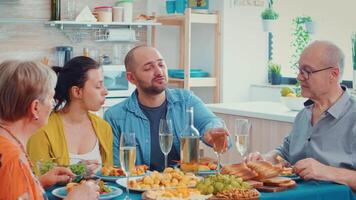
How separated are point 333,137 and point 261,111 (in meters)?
1.76

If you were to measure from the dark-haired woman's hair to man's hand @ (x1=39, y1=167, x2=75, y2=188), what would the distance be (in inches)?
28.1

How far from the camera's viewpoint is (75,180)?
99.3 inches

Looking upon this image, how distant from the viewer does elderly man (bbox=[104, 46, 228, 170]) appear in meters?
3.34

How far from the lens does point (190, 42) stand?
634 centimetres

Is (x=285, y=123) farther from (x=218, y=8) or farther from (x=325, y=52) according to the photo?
(x=218, y=8)

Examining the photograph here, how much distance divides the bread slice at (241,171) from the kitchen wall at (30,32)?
11.2 feet

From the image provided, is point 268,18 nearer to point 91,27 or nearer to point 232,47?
point 232,47

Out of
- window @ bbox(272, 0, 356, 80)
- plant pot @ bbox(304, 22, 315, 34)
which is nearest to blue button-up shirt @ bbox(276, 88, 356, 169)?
window @ bbox(272, 0, 356, 80)

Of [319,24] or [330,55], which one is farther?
[319,24]

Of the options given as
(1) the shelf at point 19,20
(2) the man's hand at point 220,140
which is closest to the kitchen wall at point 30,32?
(1) the shelf at point 19,20

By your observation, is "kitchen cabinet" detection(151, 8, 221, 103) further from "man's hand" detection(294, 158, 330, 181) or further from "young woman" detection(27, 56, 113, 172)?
"man's hand" detection(294, 158, 330, 181)

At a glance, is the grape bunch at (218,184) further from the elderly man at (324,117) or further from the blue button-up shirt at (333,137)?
the blue button-up shirt at (333,137)

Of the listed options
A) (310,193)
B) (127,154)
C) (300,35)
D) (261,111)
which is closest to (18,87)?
(127,154)

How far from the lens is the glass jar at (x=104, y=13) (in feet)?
19.1
